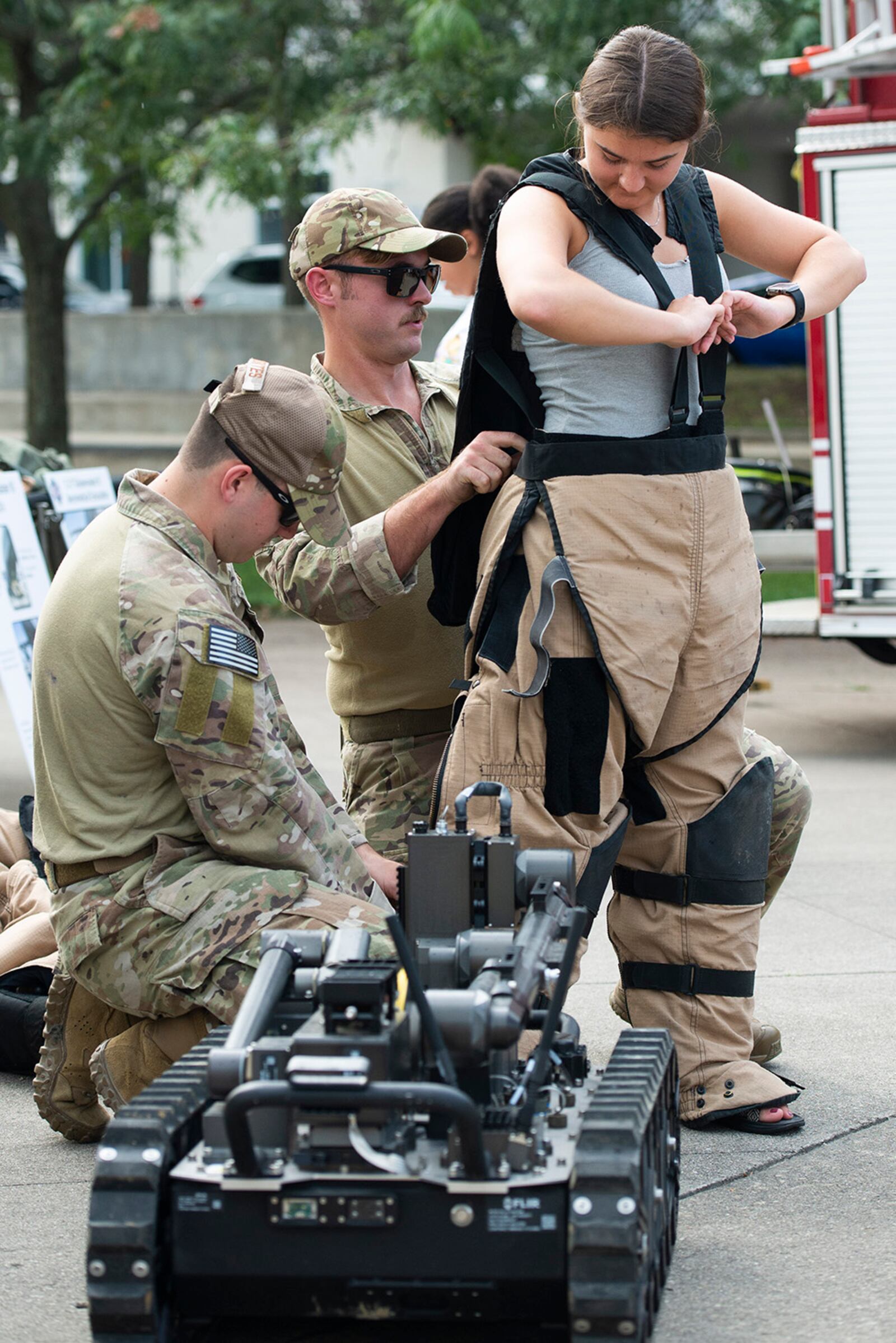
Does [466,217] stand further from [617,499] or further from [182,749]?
[182,749]

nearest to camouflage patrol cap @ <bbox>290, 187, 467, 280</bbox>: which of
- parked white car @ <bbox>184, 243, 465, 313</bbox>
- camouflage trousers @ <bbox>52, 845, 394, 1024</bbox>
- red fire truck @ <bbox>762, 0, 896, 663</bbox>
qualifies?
camouflage trousers @ <bbox>52, 845, 394, 1024</bbox>

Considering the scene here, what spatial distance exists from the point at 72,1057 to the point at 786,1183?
4.71 feet

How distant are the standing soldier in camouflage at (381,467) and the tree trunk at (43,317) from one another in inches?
504

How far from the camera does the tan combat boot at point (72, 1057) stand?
141 inches

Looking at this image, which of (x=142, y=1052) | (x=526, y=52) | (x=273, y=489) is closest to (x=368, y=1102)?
(x=142, y=1052)

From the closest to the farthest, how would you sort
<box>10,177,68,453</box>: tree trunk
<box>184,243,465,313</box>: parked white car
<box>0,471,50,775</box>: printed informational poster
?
<box>0,471,50,775</box>: printed informational poster, <box>10,177,68,453</box>: tree trunk, <box>184,243,465,313</box>: parked white car

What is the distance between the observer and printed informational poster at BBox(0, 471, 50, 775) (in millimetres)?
6461

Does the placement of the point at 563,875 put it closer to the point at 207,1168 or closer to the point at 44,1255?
the point at 207,1168

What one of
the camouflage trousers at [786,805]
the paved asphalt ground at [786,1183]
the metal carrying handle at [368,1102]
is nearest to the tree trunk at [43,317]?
the paved asphalt ground at [786,1183]

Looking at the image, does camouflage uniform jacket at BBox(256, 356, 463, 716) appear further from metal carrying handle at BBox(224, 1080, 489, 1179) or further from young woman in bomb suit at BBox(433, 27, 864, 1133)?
metal carrying handle at BBox(224, 1080, 489, 1179)

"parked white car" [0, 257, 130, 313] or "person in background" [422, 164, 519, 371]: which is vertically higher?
"parked white car" [0, 257, 130, 313]

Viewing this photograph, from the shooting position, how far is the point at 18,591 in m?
6.56

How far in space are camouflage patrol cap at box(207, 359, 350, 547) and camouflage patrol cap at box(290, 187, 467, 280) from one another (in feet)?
2.15

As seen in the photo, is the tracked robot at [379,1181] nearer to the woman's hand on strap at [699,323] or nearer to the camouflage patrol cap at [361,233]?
the woman's hand on strap at [699,323]
